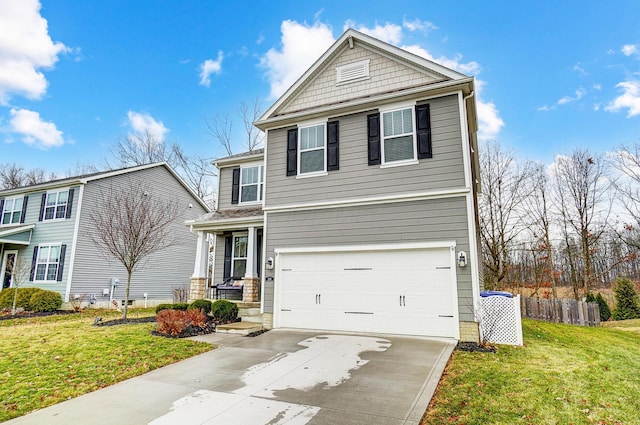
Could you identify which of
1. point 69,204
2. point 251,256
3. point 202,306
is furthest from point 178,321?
point 69,204

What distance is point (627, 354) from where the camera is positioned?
8.08 m

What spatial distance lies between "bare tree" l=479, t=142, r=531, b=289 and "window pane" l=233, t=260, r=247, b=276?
11846 mm

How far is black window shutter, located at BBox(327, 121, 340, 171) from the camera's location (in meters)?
10.1

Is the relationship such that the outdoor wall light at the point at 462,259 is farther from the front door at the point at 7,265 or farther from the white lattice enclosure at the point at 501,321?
the front door at the point at 7,265

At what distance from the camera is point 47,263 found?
17.1 m

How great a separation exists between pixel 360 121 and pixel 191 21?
1215 centimetres

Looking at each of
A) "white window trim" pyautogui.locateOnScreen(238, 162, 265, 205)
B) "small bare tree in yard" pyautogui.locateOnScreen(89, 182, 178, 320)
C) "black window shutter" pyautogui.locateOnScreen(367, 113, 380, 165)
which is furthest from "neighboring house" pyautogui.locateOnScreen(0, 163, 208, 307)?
"black window shutter" pyautogui.locateOnScreen(367, 113, 380, 165)

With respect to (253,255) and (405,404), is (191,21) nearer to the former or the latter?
(253,255)

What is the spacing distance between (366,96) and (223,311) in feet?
25.1

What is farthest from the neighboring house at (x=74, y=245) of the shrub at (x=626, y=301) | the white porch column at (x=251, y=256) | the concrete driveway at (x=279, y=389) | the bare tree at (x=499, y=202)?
the shrub at (x=626, y=301)

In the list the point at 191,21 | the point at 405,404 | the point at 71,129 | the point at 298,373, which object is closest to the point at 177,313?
the point at 298,373

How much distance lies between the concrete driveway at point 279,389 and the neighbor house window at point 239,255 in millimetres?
5439

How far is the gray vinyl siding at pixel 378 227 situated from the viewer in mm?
8320

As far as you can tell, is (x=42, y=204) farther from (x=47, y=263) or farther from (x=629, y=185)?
(x=629, y=185)
